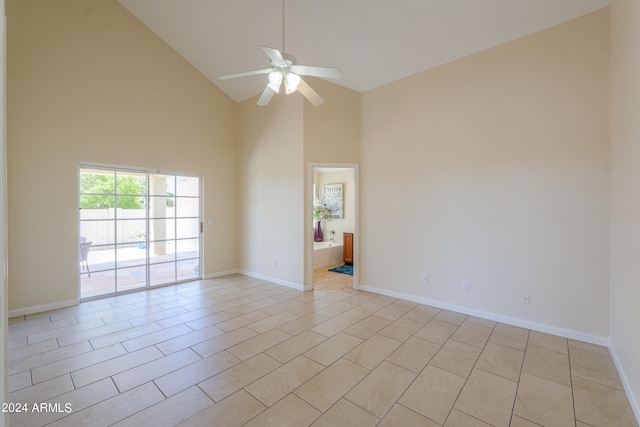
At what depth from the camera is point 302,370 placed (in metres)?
2.53

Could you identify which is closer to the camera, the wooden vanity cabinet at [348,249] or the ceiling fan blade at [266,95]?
the ceiling fan blade at [266,95]

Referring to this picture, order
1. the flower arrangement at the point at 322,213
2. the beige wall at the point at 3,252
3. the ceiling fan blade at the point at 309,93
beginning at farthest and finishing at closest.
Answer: the flower arrangement at the point at 322,213 < the ceiling fan blade at the point at 309,93 < the beige wall at the point at 3,252

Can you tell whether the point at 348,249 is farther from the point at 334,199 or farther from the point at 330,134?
the point at 330,134

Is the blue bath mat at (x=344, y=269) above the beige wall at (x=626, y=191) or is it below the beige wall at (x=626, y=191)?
below

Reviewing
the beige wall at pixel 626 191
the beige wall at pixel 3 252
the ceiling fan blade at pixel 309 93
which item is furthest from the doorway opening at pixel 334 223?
the beige wall at pixel 3 252

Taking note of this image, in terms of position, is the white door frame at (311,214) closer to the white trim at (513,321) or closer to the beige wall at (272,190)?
the beige wall at (272,190)

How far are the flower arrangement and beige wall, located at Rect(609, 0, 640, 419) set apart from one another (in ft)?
18.9

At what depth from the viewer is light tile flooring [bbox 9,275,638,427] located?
6.54 feet

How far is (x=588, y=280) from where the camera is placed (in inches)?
119

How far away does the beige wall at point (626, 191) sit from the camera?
207 centimetres

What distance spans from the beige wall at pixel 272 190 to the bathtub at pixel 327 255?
141 centimetres

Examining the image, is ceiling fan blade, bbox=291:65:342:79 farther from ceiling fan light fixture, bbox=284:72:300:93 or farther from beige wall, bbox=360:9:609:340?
beige wall, bbox=360:9:609:340

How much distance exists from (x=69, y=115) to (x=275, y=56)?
364 cm

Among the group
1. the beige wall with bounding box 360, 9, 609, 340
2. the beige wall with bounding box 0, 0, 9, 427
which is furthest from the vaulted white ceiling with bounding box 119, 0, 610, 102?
the beige wall with bounding box 0, 0, 9, 427
